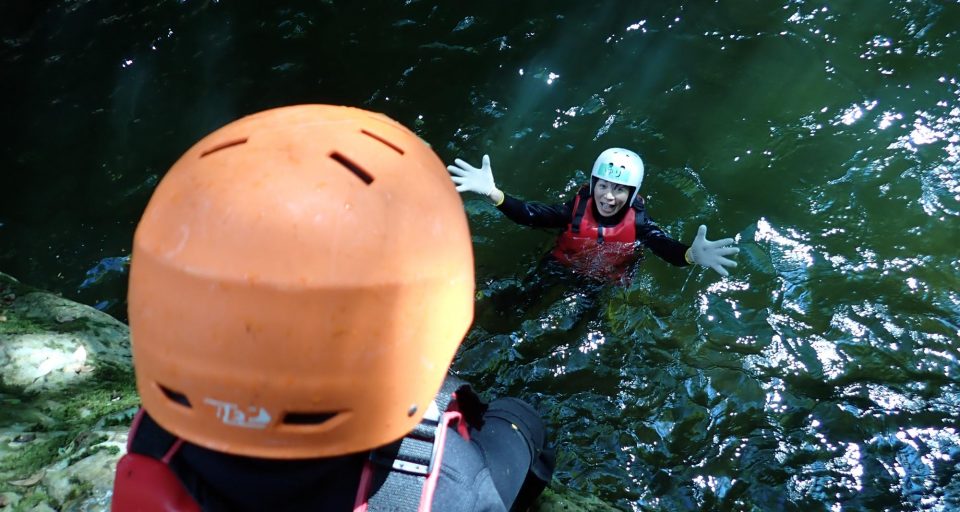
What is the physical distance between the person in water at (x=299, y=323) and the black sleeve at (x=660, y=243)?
9.51 ft

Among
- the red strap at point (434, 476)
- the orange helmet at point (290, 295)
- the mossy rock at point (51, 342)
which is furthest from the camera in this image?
the mossy rock at point (51, 342)

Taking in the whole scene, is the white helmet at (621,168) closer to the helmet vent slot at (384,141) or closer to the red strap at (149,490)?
the helmet vent slot at (384,141)

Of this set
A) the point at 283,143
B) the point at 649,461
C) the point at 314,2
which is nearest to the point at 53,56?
the point at 314,2

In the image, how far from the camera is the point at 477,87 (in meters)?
6.50

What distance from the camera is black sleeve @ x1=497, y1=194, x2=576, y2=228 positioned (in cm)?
481

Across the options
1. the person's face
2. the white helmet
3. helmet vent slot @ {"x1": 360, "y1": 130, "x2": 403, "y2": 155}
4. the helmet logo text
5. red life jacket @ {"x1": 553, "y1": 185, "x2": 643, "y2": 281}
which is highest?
helmet vent slot @ {"x1": 360, "y1": 130, "x2": 403, "y2": 155}

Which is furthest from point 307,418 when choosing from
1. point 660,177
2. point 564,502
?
point 660,177

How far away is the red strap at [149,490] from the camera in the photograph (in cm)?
177

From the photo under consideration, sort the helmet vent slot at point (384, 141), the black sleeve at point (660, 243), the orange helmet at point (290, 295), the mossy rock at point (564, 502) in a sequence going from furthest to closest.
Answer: the black sleeve at point (660, 243), the mossy rock at point (564, 502), the helmet vent slot at point (384, 141), the orange helmet at point (290, 295)

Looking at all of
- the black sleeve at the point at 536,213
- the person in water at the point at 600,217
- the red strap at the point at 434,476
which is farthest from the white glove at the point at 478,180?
the red strap at the point at 434,476

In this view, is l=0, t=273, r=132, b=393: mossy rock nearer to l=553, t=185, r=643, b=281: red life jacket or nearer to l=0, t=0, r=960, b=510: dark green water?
l=0, t=0, r=960, b=510: dark green water

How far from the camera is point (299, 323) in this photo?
5.29 feet

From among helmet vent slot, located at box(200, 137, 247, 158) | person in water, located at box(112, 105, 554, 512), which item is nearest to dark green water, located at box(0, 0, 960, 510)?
person in water, located at box(112, 105, 554, 512)

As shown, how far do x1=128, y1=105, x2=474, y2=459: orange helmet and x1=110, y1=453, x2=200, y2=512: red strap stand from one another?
16cm
